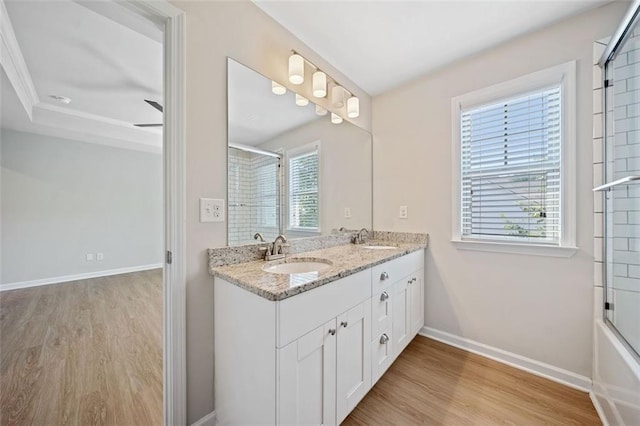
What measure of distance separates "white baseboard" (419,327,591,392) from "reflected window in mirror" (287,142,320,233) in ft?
4.80

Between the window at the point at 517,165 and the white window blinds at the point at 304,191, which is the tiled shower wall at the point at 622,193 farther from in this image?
the white window blinds at the point at 304,191

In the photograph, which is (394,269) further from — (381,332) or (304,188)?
(304,188)

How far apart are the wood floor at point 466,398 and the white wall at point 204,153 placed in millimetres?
846

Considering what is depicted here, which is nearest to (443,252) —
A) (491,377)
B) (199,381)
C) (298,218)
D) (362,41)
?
(491,377)

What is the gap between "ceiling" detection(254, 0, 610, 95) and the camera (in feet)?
4.97

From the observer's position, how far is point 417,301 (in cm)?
208

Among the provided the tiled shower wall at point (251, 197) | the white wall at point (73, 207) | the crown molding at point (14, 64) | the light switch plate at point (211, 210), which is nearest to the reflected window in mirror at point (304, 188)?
the tiled shower wall at point (251, 197)

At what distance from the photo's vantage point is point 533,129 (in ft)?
5.79

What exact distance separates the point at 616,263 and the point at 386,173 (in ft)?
5.46

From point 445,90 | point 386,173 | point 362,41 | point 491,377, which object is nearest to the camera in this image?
point 491,377

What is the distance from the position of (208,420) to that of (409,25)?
2710 mm

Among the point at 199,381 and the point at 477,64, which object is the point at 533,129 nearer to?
the point at 477,64

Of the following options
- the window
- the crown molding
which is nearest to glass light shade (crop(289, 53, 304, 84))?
the window

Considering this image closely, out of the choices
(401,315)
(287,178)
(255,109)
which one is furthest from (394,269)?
(255,109)
